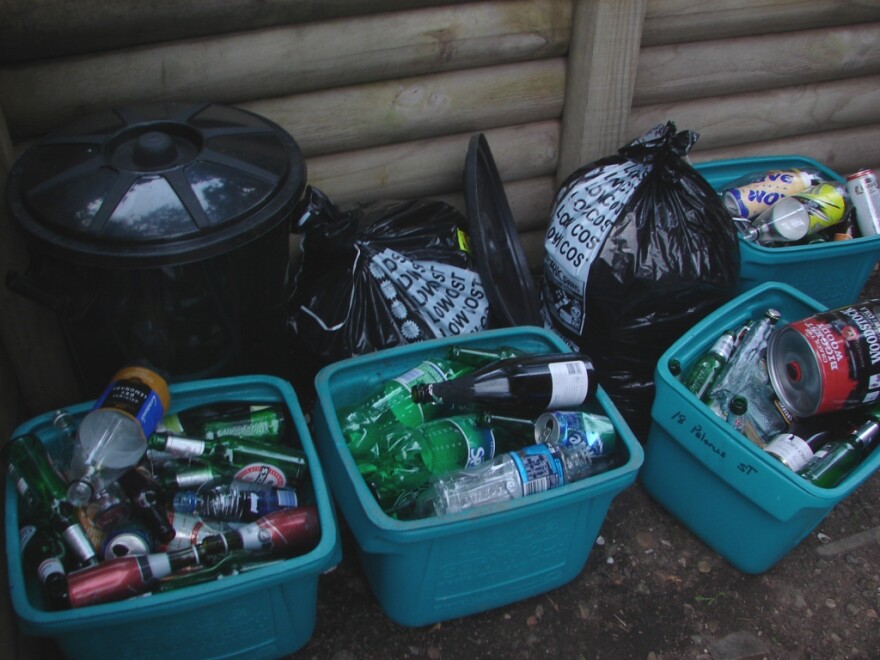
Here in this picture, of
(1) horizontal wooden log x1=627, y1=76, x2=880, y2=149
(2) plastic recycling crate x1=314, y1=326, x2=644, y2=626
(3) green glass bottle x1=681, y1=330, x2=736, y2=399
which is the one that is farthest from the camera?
(1) horizontal wooden log x1=627, y1=76, x2=880, y2=149

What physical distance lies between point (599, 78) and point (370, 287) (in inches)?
38.4

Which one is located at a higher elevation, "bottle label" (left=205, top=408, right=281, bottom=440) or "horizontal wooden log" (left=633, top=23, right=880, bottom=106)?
"horizontal wooden log" (left=633, top=23, right=880, bottom=106)

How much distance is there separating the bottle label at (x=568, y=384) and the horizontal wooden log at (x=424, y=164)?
0.90 meters

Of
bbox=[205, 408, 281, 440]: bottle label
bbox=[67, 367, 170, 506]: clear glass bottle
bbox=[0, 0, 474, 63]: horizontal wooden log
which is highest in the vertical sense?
bbox=[0, 0, 474, 63]: horizontal wooden log

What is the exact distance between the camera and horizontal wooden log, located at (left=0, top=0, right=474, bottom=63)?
174 centimetres

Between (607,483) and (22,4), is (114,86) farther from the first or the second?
(607,483)

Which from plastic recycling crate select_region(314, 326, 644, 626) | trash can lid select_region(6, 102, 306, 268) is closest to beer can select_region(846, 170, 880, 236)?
plastic recycling crate select_region(314, 326, 644, 626)

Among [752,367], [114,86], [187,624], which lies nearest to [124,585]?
[187,624]

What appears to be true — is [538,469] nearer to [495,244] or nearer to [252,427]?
[252,427]

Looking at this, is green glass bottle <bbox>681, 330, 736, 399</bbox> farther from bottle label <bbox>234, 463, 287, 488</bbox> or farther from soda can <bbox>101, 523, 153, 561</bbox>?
soda can <bbox>101, 523, 153, 561</bbox>

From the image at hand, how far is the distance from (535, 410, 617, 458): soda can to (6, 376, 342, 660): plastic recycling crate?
0.53m

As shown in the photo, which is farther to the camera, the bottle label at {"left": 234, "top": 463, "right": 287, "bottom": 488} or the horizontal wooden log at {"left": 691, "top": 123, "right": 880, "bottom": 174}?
the horizontal wooden log at {"left": 691, "top": 123, "right": 880, "bottom": 174}

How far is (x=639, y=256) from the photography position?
213 centimetres

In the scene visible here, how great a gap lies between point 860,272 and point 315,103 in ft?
5.92
